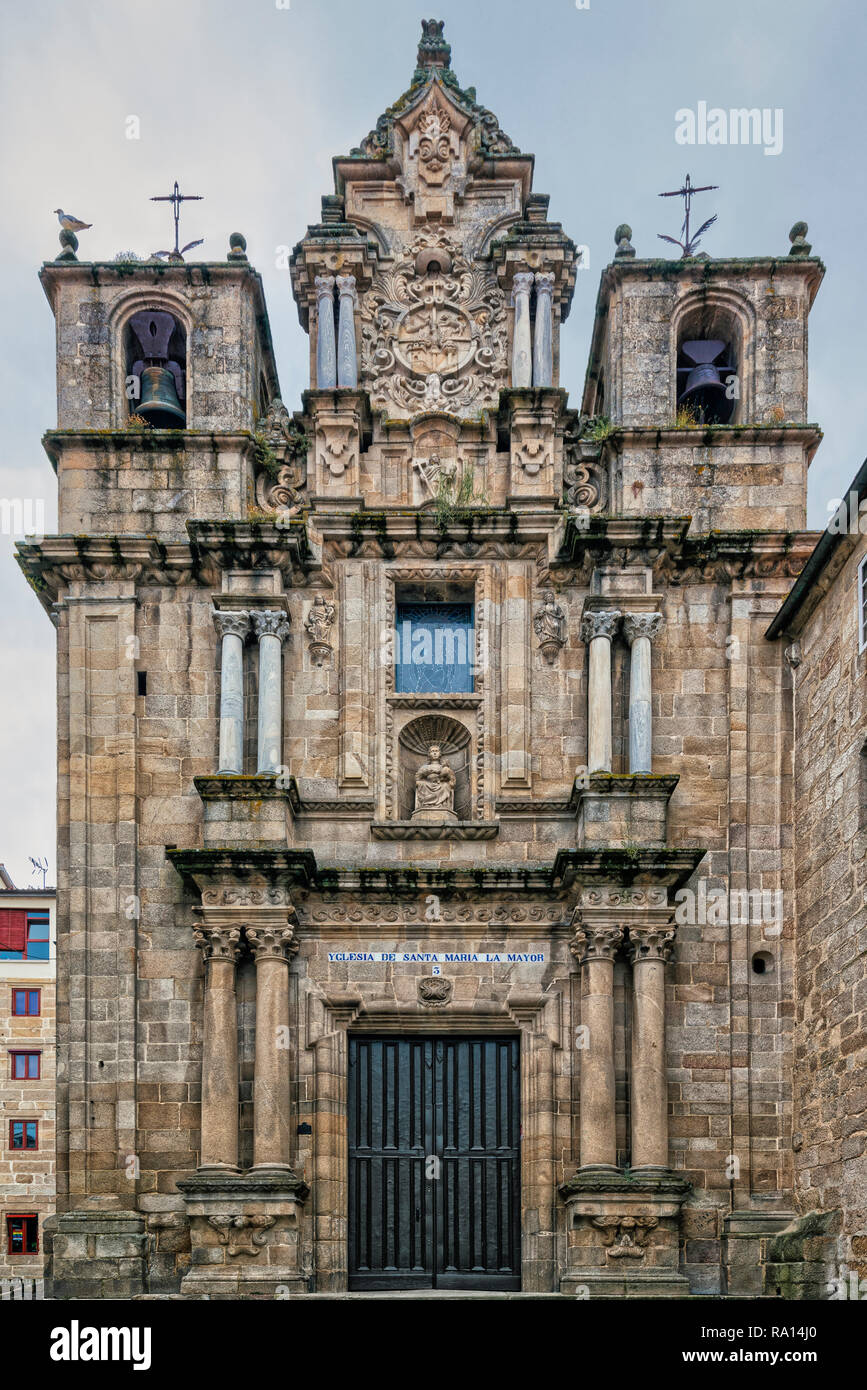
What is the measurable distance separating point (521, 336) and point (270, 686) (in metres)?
5.35

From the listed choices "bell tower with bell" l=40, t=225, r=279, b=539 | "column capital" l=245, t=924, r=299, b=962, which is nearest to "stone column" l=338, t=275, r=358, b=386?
"bell tower with bell" l=40, t=225, r=279, b=539

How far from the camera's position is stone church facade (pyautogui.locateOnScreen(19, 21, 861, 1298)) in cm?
1658

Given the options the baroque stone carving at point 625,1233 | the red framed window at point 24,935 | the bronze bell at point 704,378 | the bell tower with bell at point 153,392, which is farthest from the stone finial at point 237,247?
the red framed window at point 24,935

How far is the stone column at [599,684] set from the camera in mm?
17422

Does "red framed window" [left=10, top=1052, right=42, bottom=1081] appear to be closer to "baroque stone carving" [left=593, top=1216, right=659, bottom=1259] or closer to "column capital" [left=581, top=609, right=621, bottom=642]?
"baroque stone carving" [left=593, top=1216, right=659, bottom=1259]

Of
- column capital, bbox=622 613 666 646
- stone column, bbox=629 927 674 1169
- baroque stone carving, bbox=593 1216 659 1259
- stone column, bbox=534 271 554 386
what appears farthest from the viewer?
stone column, bbox=534 271 554 386

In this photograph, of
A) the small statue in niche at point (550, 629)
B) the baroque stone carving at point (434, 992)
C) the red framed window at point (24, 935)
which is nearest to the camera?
the baroque stone carving at point (434, 992)

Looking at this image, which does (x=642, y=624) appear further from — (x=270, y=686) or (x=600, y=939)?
(x=270, y=686)

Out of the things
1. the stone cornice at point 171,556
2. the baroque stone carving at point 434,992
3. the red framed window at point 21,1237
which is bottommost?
the red framed window at point 21,1237

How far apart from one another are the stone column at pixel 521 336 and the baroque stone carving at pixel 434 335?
0.33 m

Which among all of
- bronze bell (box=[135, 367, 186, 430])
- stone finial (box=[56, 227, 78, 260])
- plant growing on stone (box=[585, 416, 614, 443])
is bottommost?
plant growing on stone (box=[585, 416, 614, 443])

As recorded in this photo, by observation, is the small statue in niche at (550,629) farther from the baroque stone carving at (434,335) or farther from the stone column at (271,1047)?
the stone column at (271,1047)

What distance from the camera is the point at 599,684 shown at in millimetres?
17641

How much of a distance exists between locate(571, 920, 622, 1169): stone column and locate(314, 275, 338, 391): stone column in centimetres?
725
